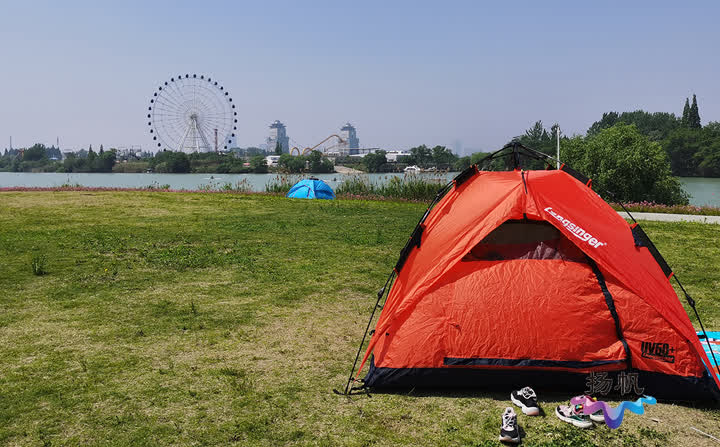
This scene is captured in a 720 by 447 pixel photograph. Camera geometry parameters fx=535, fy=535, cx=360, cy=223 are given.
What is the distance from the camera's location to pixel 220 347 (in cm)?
579

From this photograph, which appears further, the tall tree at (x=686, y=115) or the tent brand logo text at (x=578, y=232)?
the tall tree at (x=686, y=115)

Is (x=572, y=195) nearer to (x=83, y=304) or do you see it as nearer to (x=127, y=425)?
(x=127, y=425)

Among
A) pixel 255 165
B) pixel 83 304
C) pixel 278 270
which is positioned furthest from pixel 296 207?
pixel 255 165

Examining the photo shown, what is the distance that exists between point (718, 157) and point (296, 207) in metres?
64.4

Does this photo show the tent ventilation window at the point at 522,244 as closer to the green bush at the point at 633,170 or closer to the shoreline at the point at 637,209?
the shoreline at the point at 637,209

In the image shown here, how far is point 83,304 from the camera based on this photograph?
7270 mm

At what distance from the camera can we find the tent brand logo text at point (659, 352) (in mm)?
4469

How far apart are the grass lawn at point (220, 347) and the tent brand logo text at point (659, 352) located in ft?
1.35

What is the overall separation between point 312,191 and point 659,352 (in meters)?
19.6

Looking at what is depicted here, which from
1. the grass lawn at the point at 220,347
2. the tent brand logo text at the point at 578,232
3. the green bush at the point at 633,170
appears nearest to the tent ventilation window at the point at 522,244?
the tent brand logo text at the point at 578,232

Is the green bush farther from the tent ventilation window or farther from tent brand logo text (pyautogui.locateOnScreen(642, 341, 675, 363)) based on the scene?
tent brand logo text (pyautogui.locateOnScreen(642, 341, 675, 363))

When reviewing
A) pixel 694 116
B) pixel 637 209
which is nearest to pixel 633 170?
pixel 637 209

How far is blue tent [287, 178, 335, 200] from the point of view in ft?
76.5

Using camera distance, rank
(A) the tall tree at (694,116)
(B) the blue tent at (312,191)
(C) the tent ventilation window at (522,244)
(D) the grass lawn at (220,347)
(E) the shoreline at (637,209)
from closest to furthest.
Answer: (D) the grass lawn at (220,347) → (C) the tent ventilation window at (522,244) → (E) the shoreline at (637,209) → (B) the blue tent at (312,191) → (A) the tall tree at (694,116)
